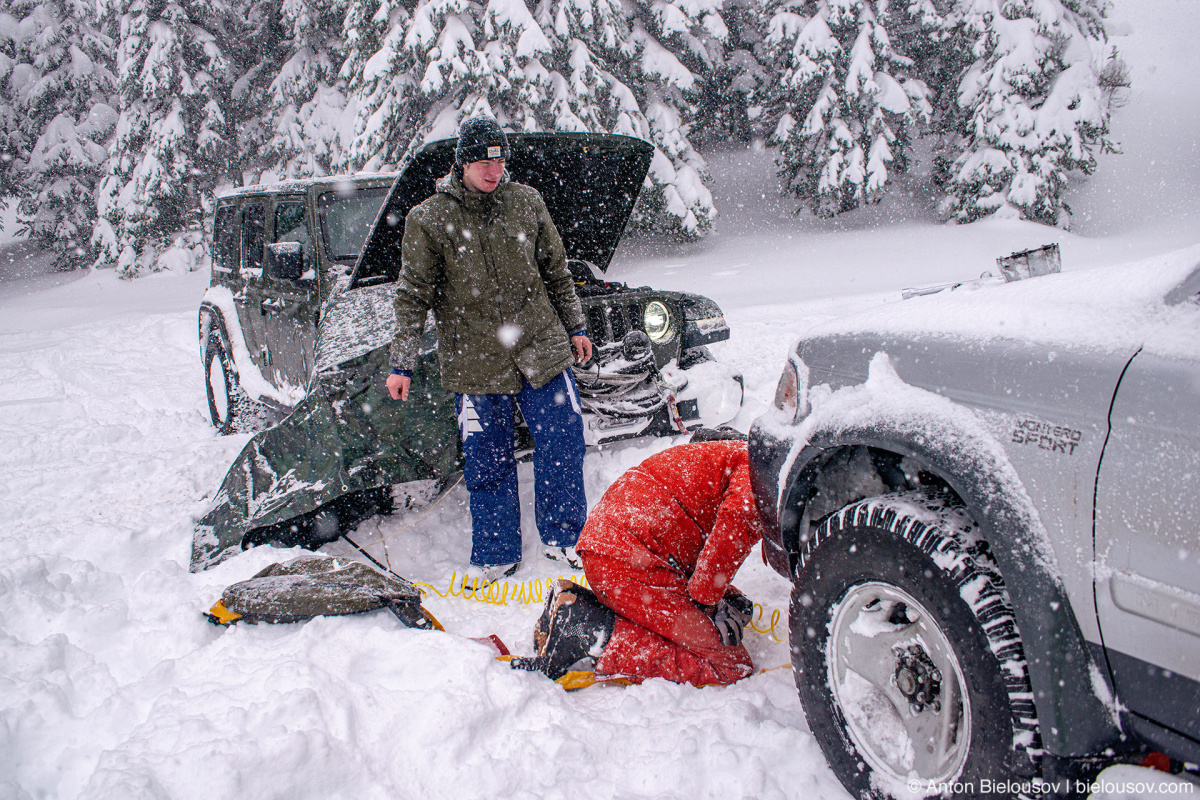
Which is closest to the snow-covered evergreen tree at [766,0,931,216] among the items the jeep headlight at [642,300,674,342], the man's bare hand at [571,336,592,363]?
the jeep headlight at [642,300,674,342]

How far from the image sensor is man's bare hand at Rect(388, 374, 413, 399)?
3.14m

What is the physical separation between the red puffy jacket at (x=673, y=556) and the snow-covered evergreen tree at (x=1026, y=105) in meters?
13.6

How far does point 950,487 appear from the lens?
166 cm

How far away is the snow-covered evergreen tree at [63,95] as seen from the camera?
20.0 m

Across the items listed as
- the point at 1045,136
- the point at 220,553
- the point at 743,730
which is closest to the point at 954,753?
the point at 743,730

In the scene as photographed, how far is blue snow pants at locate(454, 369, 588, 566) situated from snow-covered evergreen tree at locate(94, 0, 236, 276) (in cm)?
1800

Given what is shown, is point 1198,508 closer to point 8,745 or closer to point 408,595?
point 408,595

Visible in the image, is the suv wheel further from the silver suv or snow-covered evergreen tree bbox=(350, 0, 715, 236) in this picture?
snow-covered evergreen tree bbox=(350, 0, 715, 236)

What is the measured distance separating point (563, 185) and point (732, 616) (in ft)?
8.67

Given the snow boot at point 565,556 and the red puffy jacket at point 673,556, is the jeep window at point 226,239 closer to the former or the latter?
the snow boot at point 565,556

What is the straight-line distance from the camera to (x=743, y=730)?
82.3 inches

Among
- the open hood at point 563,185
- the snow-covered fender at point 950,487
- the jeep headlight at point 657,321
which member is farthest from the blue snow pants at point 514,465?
the snow-covered fender at point 950,487

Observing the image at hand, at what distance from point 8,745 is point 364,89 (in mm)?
11909

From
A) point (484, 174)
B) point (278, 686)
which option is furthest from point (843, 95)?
point (278, 686)
